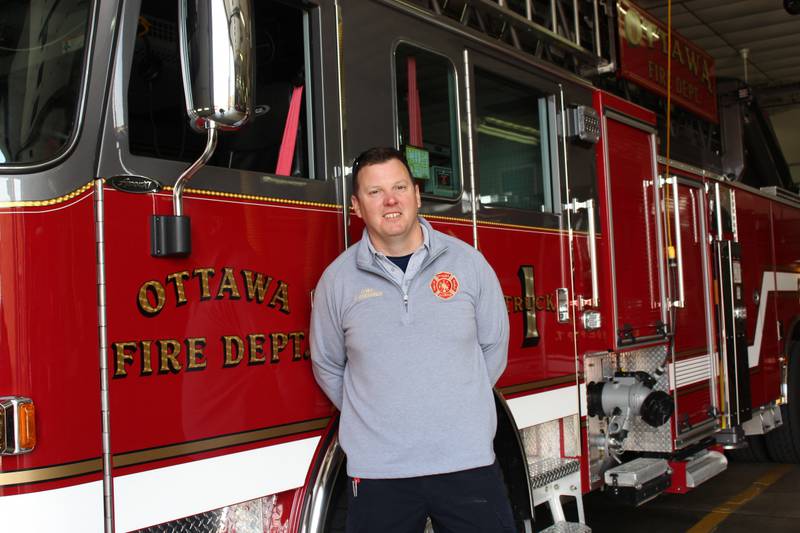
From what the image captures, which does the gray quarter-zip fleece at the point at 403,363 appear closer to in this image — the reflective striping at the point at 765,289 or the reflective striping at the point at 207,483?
the reflective striping at the point at 207,483

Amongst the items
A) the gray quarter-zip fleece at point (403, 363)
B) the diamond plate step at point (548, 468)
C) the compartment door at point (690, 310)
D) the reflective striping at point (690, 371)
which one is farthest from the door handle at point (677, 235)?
the gray quarter-zip fleece at point (403, 363)

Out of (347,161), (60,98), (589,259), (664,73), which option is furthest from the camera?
(664,73)

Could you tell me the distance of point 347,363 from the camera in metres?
2.69

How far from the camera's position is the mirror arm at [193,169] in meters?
2.13

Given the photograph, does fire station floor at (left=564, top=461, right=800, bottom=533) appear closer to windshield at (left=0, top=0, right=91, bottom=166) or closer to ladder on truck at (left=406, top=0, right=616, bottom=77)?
ladder on truck at (left=406, top=0, right=616, bottom=77)

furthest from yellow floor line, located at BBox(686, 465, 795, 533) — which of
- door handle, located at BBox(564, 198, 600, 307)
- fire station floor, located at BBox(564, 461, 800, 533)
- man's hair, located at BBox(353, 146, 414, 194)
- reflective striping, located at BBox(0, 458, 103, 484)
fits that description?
reflective striping, located at BBox(0, 458, 103, 484)

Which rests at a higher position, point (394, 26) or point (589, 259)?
point (394, 26)

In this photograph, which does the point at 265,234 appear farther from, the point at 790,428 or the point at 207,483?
the point at 790,428

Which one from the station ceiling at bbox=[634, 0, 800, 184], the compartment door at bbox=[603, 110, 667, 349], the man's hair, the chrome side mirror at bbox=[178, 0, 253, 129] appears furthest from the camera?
the station ceiling at bbox=[634, 0, 800, 184]

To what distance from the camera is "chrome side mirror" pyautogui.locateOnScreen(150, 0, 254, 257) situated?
2064mm

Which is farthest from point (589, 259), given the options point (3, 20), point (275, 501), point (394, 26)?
point (3, 20)

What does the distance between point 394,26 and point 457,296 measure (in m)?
1.08

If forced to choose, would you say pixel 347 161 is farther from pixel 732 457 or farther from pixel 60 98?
pixel 732 457

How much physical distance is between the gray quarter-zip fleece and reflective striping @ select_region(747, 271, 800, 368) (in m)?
4.00
